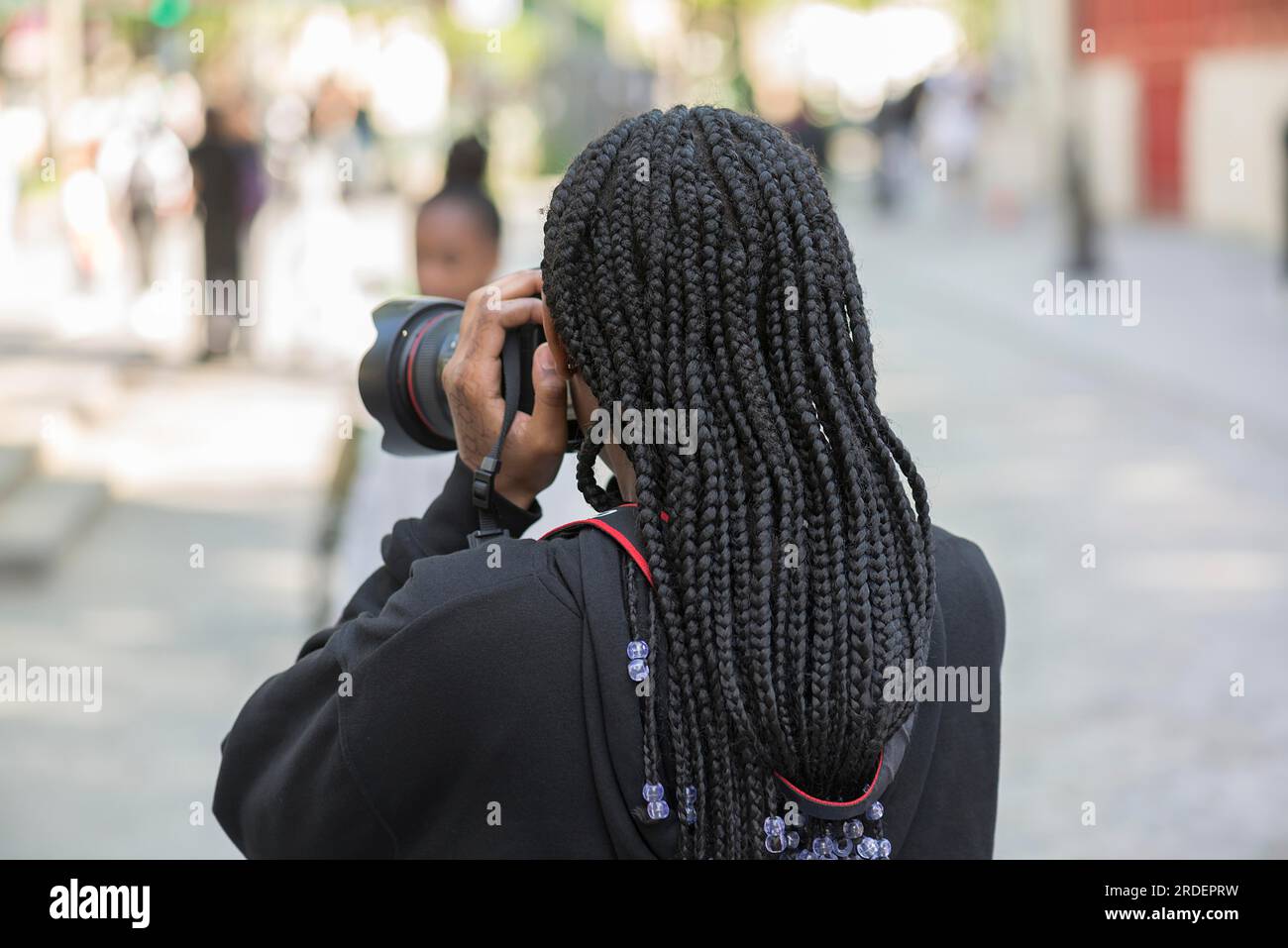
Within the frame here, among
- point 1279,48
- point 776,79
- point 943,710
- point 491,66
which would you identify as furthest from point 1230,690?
point 776,79

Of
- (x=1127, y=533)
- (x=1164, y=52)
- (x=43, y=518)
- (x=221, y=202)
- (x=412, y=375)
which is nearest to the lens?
(x=412, y=375)

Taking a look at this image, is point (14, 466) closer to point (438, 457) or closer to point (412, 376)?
point (438, 457)

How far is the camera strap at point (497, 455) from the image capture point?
5.36 ft

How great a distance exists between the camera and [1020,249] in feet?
55.0

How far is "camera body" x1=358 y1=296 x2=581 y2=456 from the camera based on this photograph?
186 cm

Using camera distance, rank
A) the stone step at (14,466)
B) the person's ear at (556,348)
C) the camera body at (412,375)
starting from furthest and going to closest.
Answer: the stone step at (14,466), the camera body at (412,375), the person's ear at (556,348)

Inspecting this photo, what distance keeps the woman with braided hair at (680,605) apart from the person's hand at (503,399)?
85 mm

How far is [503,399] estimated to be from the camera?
1.67 meters

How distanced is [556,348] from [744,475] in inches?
9.1

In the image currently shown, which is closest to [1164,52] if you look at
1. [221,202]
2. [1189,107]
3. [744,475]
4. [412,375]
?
[1189,107]

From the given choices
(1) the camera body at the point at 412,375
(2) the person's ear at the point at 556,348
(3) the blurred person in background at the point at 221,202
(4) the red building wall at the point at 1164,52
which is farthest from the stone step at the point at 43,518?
(4) the red building wall at the point at 1164,52

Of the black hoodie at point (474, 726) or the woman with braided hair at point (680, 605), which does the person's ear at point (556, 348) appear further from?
the black hoodie at point (474, 726)

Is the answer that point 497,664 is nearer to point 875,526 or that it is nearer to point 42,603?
point 875,526

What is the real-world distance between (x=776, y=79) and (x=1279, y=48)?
862 inches
